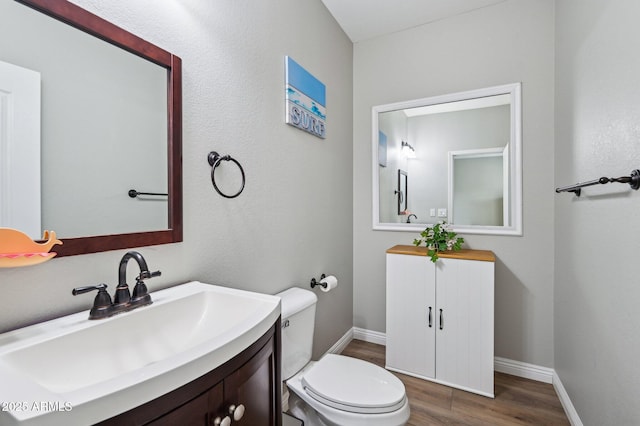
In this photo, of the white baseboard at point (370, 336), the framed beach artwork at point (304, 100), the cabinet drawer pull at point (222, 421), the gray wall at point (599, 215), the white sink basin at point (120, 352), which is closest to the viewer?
the white sink basin at point (120, 352)

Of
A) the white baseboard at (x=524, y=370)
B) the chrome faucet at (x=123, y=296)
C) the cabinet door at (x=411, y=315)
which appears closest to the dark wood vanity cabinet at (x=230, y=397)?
the chrome faucet at (x=123, y=296)

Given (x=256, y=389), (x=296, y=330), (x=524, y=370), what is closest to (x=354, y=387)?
(x=296, y=330)

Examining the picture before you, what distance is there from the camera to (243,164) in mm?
1392

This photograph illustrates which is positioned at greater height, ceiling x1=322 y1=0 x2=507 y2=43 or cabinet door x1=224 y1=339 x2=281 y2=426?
ceiling x1=322 y1=0 x2=507 y2=43

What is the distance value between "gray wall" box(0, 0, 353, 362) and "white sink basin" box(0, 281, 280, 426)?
11 centimetres

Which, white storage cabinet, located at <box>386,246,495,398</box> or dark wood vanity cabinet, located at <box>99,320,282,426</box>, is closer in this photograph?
dark wood vanity cabinet, located at <box>99,320,282,426</box>

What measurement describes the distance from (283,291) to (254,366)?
0.89m

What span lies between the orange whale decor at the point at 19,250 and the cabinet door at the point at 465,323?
1.94m

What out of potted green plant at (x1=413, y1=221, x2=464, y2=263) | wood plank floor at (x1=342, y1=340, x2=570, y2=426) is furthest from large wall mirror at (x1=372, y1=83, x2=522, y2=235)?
wood plank floor at (x1=342, y1=340, x2=570, y2=426)

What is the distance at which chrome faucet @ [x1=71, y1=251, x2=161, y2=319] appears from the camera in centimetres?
79

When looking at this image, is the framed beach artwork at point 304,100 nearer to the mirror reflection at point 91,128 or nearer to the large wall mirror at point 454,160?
the large wall mirror at point 454,160

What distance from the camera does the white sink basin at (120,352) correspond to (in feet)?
1.45

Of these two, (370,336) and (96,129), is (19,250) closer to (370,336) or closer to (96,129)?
(96,129)

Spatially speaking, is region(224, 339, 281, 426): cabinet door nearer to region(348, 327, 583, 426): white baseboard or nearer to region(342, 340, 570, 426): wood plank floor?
region(342, 340, 570, 426): wood plank floor
